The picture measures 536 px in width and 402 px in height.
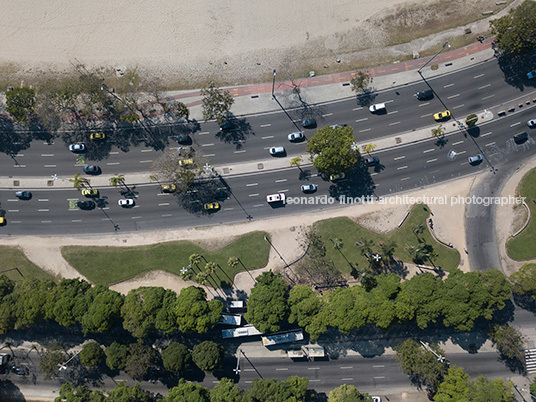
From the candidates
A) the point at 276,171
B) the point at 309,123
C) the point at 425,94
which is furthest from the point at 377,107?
the point at 276,171

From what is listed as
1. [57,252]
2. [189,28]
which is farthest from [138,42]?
[57,252]

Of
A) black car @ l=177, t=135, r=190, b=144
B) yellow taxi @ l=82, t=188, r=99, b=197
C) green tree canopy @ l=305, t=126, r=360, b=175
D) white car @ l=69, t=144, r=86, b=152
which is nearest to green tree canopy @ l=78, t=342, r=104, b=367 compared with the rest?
yellow taxi @ l=82, t=188, r=99, b=197

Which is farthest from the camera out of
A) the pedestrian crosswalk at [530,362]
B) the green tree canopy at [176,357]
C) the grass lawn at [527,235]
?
the grass lawn at [527,235]

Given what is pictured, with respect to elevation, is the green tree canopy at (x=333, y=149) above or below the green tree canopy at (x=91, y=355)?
above

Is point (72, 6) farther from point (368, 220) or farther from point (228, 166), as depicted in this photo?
point (368, 220)

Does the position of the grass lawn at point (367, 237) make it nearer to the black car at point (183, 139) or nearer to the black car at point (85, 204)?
the black car at point (183, 139)

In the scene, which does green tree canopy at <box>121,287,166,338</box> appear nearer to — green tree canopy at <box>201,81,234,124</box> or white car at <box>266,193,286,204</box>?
white car at <box>266,193,286,204</box>

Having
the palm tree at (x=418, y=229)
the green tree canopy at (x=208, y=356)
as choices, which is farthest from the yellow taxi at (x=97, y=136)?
the palm tree at (x=418, y=229)

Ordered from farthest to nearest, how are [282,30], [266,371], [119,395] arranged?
[282,30], [266,371], [119,395]
